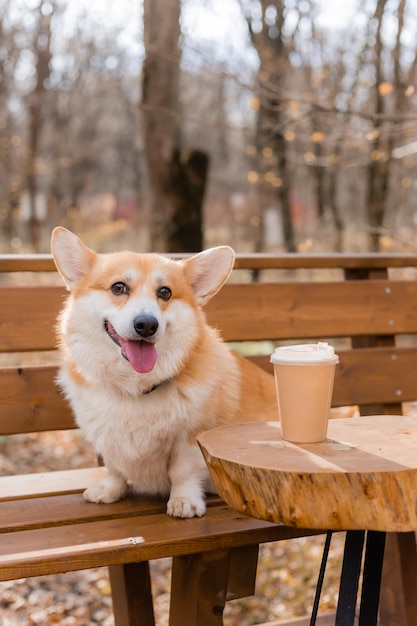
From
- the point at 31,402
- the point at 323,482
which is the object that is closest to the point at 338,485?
the point at 323,482

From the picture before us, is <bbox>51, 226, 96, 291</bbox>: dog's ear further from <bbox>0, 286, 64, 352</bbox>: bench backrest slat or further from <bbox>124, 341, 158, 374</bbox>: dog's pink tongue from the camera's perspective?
<bbox>0, 286, 64, 352</bbox>: bench backrest slat

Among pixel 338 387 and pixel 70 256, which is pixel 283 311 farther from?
pixel 70 256

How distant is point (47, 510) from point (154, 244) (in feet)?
13.4

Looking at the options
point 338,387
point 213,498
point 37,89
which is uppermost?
point 37,89

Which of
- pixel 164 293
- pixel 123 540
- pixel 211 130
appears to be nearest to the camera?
pixel 123 540

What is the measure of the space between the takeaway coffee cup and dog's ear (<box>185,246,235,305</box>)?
Result: 1.90 feet

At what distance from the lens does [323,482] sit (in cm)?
139

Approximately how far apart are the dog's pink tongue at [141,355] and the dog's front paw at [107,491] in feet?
1.51

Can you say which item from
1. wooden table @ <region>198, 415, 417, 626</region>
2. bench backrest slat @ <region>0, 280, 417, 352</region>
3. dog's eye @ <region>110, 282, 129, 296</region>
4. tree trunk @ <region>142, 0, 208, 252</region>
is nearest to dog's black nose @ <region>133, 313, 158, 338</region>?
dog's eye @ <region>110, 282, 129, 296</region>

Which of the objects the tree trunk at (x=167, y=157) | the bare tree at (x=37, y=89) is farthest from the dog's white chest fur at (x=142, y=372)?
the bare tree at (x=37, y=89)

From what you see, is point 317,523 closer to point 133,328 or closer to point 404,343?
point 133,328

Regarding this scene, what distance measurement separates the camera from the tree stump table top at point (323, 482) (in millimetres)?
1378

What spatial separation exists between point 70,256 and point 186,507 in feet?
2.74

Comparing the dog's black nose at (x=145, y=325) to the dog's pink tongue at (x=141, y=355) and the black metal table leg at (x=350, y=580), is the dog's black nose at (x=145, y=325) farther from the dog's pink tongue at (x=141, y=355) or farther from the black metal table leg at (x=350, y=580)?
the black metal table leg at (x=350, y=580)
